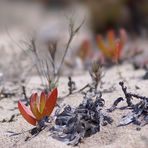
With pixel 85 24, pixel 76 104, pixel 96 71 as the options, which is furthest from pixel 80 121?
pixel 85 24

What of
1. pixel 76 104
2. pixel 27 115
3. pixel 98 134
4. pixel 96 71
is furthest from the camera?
pixel 96 71

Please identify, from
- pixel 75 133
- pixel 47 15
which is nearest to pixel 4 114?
pixel 75 133

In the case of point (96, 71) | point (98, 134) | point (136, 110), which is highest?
point (96, 71)

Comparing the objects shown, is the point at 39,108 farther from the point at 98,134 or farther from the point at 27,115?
the point at 98,134

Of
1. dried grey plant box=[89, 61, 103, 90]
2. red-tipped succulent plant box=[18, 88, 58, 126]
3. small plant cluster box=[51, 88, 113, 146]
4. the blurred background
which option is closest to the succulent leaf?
red-tipped succulent plant box=[18, 88, 58, 126]

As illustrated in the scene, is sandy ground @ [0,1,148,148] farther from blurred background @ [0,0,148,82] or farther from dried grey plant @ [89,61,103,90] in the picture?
blurred background @ [0,0,148,82]

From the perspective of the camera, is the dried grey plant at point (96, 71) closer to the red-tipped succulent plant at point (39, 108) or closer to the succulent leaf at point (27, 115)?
the red-tipped succulent plant at point (39, 108)
